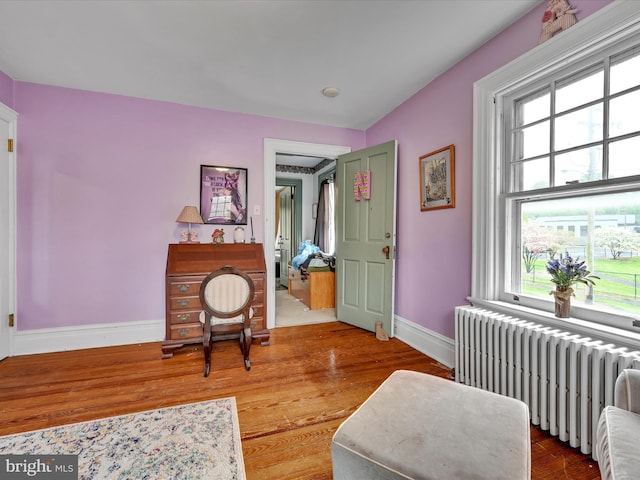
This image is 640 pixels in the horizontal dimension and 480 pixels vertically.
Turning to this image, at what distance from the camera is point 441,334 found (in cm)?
260

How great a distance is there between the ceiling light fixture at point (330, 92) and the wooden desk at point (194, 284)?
69.2 inches

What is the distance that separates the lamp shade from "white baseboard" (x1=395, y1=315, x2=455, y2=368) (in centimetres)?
240

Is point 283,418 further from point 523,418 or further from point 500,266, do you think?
point 500,266

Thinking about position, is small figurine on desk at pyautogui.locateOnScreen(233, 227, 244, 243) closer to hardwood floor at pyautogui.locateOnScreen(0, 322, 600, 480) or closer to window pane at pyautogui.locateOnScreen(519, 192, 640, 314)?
hardwood floor at pyautogui.locateOnScreen(0, 322, 600, 480)

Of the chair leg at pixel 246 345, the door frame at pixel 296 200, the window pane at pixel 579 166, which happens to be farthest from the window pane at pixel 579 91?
the door frame at pixel 296 200

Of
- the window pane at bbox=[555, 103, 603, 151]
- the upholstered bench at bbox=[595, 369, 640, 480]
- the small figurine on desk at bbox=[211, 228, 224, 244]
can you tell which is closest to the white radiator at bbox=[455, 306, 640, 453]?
the upholstered bench at bbox=[595, 369, 640, 480]

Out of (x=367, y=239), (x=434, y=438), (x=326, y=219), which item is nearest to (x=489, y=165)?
(x=367, y=239)

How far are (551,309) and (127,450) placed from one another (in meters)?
2.55

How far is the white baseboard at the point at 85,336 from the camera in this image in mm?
2699

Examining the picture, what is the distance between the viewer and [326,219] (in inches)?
232

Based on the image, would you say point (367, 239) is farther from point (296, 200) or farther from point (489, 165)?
point (296, 200)

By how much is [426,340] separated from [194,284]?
2.27 metres

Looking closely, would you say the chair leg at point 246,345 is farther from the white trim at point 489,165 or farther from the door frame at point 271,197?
the white trim at point 489,165

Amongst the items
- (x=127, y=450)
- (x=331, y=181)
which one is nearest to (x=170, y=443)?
(x=127, y=450)
